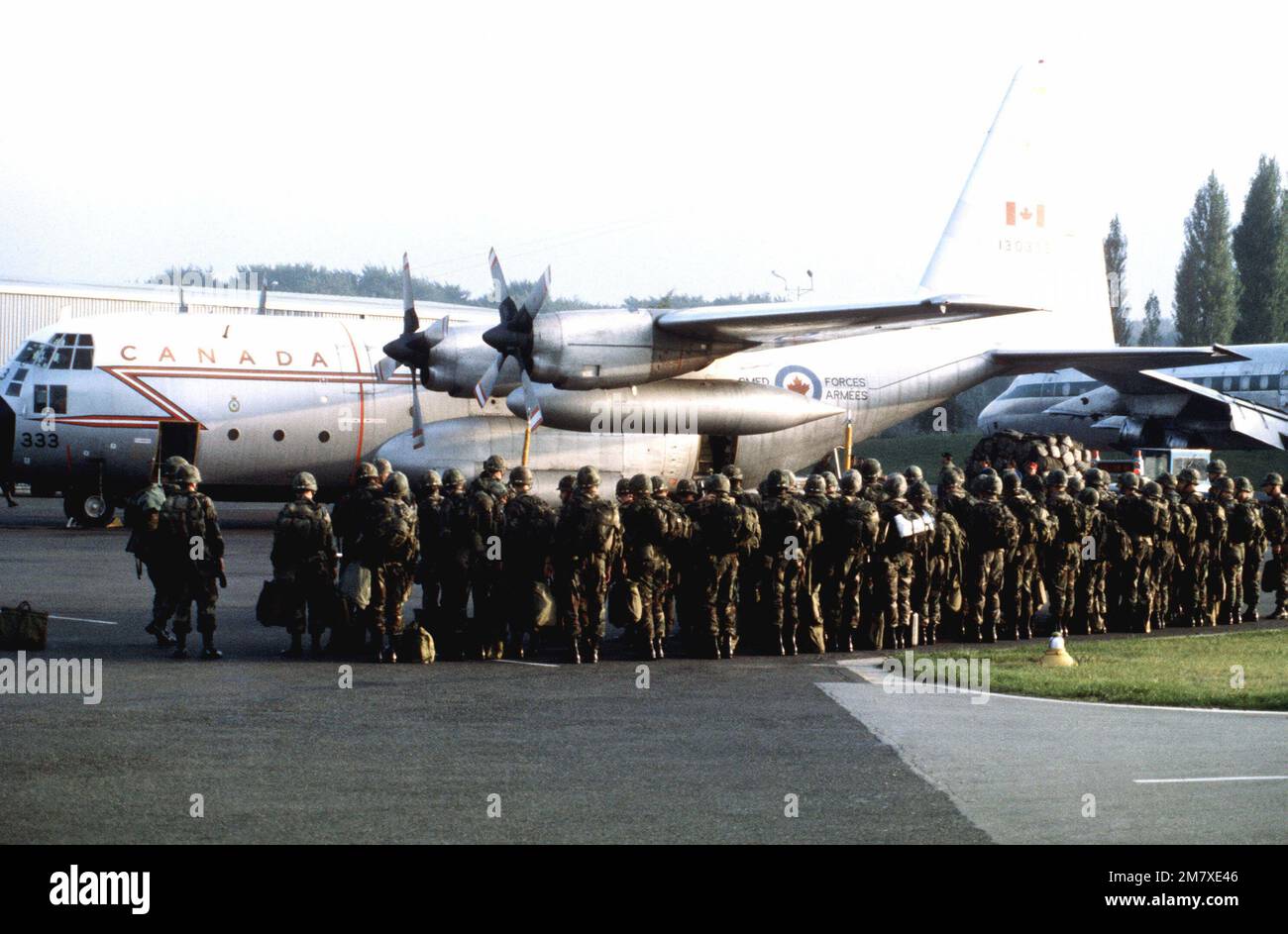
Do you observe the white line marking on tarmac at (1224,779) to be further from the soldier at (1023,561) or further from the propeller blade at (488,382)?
the propeller blade at (488,382)

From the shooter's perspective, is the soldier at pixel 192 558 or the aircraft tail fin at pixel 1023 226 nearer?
the soldier at pixel 192 558

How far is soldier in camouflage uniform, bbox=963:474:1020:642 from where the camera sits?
16.5 meters

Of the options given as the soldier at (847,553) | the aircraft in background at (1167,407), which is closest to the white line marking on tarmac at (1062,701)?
the soldier at (847,553)

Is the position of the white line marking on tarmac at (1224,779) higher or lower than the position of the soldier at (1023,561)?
lower

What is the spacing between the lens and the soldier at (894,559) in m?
15.8

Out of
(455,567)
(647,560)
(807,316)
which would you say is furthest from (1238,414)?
Result: (455,567)

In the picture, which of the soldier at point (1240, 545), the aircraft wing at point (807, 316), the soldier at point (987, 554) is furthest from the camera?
the aircraft wing at point (807, 316)

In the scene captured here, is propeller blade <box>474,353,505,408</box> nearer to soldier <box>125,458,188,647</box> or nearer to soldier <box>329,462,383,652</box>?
soldier <box>329,462,383,652</box>

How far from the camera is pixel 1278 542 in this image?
1927 cm

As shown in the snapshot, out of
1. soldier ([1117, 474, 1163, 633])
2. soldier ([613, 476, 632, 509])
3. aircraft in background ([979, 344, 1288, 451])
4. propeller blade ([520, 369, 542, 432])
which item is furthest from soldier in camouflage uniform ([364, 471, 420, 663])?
aircraft in background ([979, 344, 1288, 451])

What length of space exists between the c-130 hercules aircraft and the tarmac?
30.8 ft

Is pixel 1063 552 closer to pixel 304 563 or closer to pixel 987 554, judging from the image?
pixel 987 554

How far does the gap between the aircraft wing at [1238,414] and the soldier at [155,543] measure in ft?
106
